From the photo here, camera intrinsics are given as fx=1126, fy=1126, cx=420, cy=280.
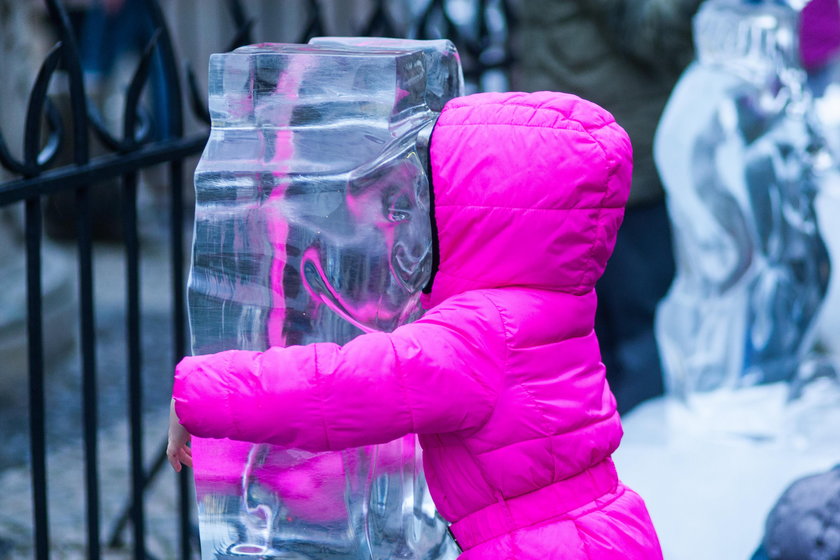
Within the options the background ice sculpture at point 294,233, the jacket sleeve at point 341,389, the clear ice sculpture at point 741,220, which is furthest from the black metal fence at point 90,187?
the clear ice sculpture at point 741,220

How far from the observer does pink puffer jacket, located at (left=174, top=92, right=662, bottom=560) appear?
159 cm

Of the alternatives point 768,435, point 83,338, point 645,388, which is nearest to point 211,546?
point 83,338

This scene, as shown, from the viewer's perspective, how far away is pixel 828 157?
10.9 ft

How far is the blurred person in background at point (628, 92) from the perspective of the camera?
3.58 metres

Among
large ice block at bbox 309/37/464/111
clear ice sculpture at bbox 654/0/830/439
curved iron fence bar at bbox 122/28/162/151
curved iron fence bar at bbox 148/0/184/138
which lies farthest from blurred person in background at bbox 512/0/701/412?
large ice block at bbox 309/37/464/111

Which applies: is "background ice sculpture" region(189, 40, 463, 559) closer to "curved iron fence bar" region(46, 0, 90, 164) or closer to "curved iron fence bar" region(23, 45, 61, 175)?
"curved iron fence bar" region(23, 45, 61, 175)

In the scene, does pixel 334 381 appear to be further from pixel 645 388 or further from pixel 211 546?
pixel 645 388

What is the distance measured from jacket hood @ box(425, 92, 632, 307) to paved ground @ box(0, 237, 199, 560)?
2108 millimetres

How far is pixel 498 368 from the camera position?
1674mm

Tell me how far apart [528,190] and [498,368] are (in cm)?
27

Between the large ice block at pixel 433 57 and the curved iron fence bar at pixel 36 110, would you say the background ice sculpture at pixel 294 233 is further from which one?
the curved iron fence bar at pixel 36 110

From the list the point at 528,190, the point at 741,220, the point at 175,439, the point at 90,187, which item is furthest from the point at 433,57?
the point at 741,220

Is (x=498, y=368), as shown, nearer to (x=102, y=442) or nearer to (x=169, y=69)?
(x=169, y=69)

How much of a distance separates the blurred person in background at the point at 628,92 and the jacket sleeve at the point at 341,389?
2159 mm
